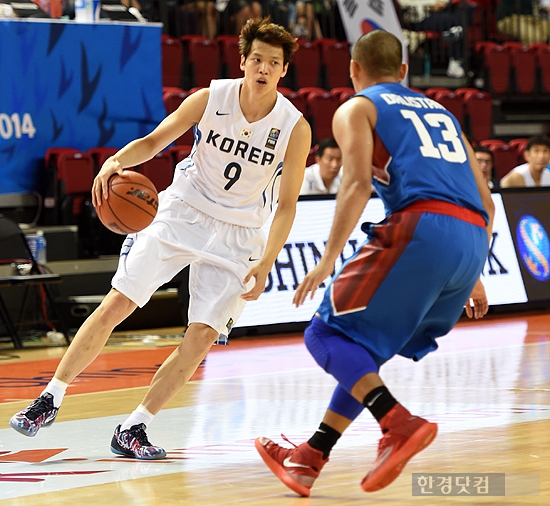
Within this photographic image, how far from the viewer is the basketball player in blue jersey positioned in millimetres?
3395

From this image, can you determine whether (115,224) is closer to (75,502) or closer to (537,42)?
(75,502)

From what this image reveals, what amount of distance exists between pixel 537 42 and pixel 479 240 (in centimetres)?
1478

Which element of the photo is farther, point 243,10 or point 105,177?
point 243,10

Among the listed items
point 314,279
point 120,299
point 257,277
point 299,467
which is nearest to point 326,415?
point 299,467

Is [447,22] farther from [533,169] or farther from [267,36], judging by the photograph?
[267,36]

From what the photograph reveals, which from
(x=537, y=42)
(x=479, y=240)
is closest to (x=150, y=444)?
(x=479, y=240)

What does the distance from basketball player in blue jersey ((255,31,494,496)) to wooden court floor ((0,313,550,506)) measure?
0.27 m

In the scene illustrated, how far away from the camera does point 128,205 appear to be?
173 inches

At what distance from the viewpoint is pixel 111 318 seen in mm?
4434

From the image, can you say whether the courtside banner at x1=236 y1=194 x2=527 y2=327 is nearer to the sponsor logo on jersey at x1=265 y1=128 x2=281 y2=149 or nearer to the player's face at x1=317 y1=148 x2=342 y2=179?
the player's face at x1=317 y1=148 x2=342 y2=179

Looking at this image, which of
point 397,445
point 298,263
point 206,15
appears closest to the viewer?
point 397,445

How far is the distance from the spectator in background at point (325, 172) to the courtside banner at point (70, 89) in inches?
72.0

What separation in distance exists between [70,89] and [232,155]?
20.9ft

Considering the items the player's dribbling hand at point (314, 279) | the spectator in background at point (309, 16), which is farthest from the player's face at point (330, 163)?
the player's dribbling hand at point (314, 279)
